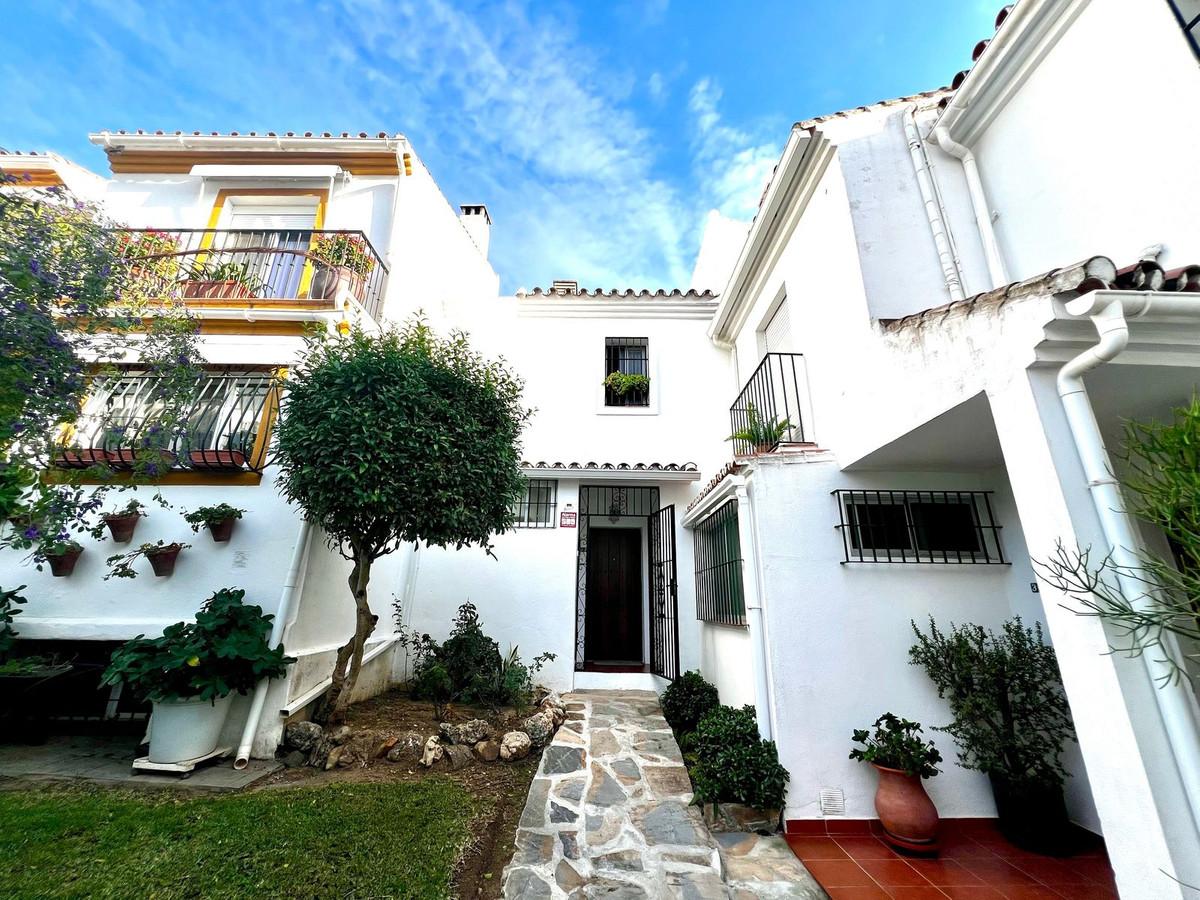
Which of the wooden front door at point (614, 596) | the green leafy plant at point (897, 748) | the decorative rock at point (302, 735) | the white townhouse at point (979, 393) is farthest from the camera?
the wooden front door at point (614, 596)

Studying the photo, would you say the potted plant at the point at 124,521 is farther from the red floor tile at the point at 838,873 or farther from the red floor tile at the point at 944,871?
the red floor tile at the point at 944,871

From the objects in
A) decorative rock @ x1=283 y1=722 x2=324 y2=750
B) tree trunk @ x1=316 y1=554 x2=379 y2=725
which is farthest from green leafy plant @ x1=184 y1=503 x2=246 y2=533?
decorative rock @ x1=283 y1=722 x2=324 y2=750

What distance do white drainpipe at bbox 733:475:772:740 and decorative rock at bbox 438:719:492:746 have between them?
3025 mm

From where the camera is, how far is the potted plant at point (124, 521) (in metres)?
5.09

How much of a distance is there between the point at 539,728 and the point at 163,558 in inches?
183

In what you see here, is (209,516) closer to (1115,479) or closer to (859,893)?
(859,893)

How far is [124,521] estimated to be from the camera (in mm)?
5141

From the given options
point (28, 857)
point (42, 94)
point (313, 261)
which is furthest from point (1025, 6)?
point (42, 94)

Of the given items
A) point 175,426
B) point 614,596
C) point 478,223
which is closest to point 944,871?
point 614,596

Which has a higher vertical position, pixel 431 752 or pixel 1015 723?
pixel 1015 723

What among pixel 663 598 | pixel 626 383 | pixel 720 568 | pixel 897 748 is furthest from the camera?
pixel 626 383

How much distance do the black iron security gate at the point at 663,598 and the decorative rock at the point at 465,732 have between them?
10.6 feet

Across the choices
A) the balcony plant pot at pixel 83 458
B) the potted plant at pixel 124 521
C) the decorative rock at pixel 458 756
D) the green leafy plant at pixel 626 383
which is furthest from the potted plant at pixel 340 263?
the decorative rock at pixel 458 756

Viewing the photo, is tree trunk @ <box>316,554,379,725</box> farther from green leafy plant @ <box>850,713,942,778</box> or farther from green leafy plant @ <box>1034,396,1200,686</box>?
green leafy plant @ <box>1034,396,1200,686</box>
